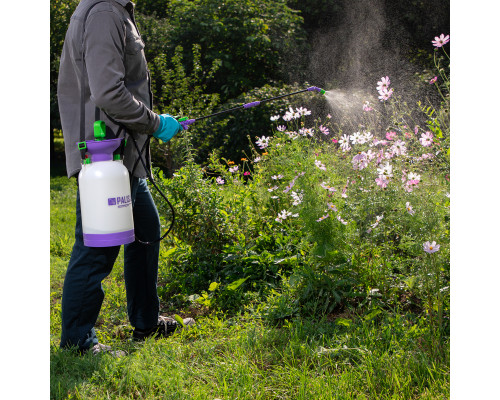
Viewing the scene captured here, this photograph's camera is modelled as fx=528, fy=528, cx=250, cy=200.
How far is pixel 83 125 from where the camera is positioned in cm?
200

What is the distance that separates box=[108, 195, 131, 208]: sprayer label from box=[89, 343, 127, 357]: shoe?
1.93ft

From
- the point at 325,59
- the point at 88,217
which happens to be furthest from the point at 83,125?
the point at 325,59

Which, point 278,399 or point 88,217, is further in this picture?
point 88,217

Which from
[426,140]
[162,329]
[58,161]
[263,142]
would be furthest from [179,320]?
[58,161]

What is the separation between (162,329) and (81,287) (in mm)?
497

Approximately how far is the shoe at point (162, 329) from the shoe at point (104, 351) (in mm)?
202

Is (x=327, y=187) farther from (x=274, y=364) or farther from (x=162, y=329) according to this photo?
(x=162, y=329)

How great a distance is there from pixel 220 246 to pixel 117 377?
1.25 m

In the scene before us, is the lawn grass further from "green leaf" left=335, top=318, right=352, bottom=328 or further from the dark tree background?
the dark tree background

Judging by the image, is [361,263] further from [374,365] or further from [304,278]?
[374,365]

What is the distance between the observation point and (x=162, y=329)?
94.2 inches

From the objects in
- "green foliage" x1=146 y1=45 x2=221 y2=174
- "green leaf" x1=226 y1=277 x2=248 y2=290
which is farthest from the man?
"green foliage" x1=146 y1=45 x2=221 y2=174

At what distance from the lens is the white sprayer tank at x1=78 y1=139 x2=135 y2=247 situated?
187cm

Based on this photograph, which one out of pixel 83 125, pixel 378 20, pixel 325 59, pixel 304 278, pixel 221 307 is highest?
pixel 378 20
